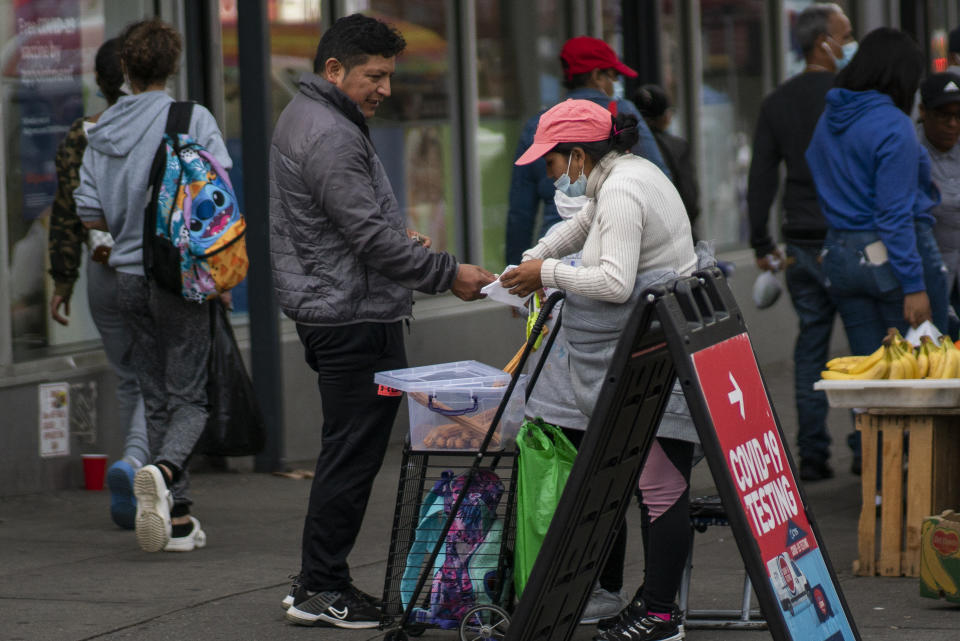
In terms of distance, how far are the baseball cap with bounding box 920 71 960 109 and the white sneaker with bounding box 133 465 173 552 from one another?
12.1ft

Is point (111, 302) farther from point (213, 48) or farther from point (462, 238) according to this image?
point (462, 238)

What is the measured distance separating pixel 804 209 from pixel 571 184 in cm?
317

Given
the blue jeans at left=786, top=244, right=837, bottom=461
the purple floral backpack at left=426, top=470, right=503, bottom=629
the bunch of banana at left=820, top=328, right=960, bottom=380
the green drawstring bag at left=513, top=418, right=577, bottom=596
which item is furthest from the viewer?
the blue jeans at left=786, top=244, right=837, bottom=461

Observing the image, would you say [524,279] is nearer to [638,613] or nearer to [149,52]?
[638,613]

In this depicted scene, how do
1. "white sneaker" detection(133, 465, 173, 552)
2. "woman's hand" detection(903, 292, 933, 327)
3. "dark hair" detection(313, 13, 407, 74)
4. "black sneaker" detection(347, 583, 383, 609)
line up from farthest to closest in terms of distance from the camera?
"woman's hand" detection(903, 292, 933, 327) → "white sneaker" detection(133, 465, 173, 552) → "black sneaker" detection(347, 583, 383, 609) → "dark hair" detection(313, 13, 407, 74)

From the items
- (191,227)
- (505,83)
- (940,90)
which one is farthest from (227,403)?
(505,83)

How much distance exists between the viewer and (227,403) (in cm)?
701

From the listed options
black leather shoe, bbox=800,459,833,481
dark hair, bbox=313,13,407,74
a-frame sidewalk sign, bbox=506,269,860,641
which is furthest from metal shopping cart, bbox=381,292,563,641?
black leather shoe, bbox=800,459,833,481

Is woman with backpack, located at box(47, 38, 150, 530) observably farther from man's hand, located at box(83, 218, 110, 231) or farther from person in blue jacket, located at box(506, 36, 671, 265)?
person in blue jacket, located at box(506, 36, 671, 265)

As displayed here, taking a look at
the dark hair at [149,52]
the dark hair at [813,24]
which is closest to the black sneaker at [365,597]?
the dark hair at [149,52]

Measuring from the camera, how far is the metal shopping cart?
5.07 metres

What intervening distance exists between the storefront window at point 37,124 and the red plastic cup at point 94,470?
0.59 m

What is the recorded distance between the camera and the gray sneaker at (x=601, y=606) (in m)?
5.43

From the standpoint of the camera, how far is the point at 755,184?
8328 millimetres
